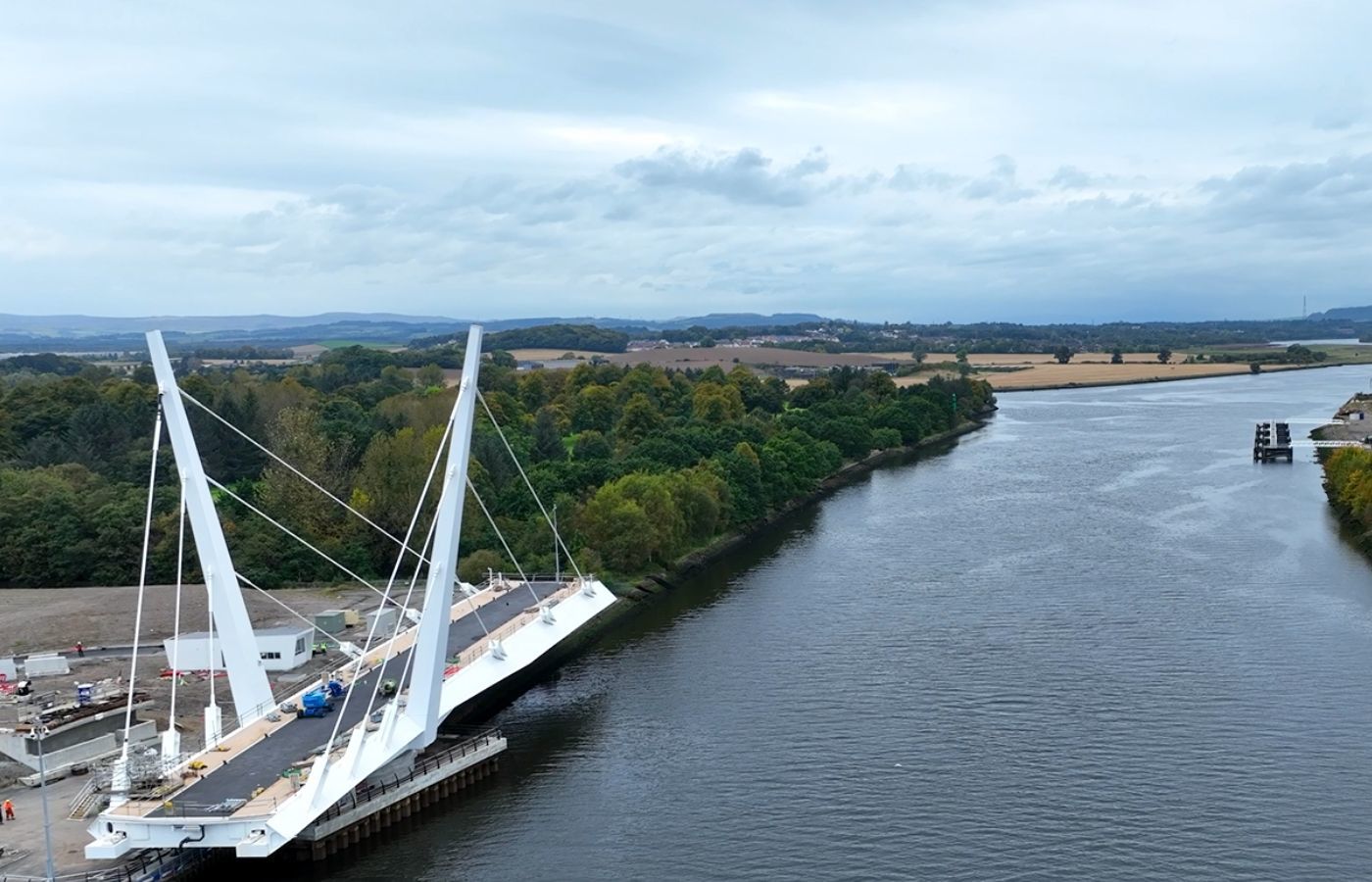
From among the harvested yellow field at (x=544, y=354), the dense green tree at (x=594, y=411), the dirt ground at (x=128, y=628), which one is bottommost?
the dirt ground at (x=128, y=628)

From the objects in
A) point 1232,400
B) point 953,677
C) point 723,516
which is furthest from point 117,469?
point 1232,400

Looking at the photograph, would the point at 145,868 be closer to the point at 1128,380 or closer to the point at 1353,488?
the point at 1353,488

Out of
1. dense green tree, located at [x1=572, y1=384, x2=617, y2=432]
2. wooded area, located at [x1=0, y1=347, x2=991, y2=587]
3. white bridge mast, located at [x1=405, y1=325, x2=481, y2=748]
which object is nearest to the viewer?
white bridge mast, located at [x1=405, y1=325, x2=481, y2=748]

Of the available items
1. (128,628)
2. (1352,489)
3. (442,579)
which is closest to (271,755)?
(442,579)

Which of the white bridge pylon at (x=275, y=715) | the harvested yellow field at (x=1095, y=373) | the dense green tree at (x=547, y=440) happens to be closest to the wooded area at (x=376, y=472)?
the dense green tree at (x=547, y=440)

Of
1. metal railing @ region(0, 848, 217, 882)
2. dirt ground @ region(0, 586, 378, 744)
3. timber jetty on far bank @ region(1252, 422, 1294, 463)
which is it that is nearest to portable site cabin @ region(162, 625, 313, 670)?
dirt ground @ region(0, 586, 378, 744)

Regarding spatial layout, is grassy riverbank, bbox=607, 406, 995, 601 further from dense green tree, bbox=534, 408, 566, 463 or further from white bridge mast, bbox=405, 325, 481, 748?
white bridge mast, bbox=405, 325, 481, 748

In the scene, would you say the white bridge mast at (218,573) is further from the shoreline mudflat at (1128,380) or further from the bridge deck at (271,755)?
the shoreline mudflat at (1128,380)
